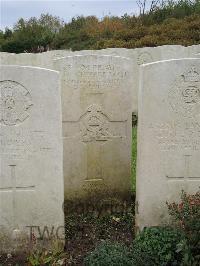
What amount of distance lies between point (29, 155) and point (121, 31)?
1702cm

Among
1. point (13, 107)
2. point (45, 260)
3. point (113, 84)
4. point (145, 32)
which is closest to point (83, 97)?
point (113, 84)

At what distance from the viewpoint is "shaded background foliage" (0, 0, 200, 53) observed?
58.8 ft

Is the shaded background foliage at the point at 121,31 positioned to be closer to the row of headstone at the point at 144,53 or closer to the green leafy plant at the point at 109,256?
the row of headstone at the point at 144,53

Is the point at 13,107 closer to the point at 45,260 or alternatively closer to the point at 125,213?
the point at 45,260

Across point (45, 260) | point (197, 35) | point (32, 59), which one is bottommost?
point (45, 260)

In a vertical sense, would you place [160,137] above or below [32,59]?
below

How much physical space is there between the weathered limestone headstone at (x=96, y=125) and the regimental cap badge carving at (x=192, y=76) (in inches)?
49.9

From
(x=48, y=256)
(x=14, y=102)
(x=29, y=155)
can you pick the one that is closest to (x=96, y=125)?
(x=29, y=155)

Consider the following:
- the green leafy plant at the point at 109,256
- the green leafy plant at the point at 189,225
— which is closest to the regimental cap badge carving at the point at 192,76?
the green leafy plant at the point at 189,225

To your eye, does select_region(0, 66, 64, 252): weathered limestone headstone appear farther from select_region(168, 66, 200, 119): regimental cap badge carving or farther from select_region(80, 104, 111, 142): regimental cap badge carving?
select_region(80, 104, 111, 142): regimental cap badge carving

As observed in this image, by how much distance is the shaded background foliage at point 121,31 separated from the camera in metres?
17.9

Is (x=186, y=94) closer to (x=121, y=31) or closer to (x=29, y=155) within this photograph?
(x=29, y=155)

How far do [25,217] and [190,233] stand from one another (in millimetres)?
1591

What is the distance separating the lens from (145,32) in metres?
19.4
